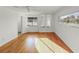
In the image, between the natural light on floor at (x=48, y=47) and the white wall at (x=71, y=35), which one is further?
the white wall at (x=71, y=35)

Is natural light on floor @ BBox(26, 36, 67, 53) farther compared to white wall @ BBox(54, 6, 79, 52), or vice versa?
white wall @ BBox(54, 6, 79, 52)

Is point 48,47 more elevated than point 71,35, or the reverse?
point 48,47

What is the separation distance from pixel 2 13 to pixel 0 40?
3.13 ft

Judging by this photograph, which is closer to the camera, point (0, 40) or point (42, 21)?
point (0, 40)

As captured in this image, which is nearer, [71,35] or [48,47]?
[48,47]
